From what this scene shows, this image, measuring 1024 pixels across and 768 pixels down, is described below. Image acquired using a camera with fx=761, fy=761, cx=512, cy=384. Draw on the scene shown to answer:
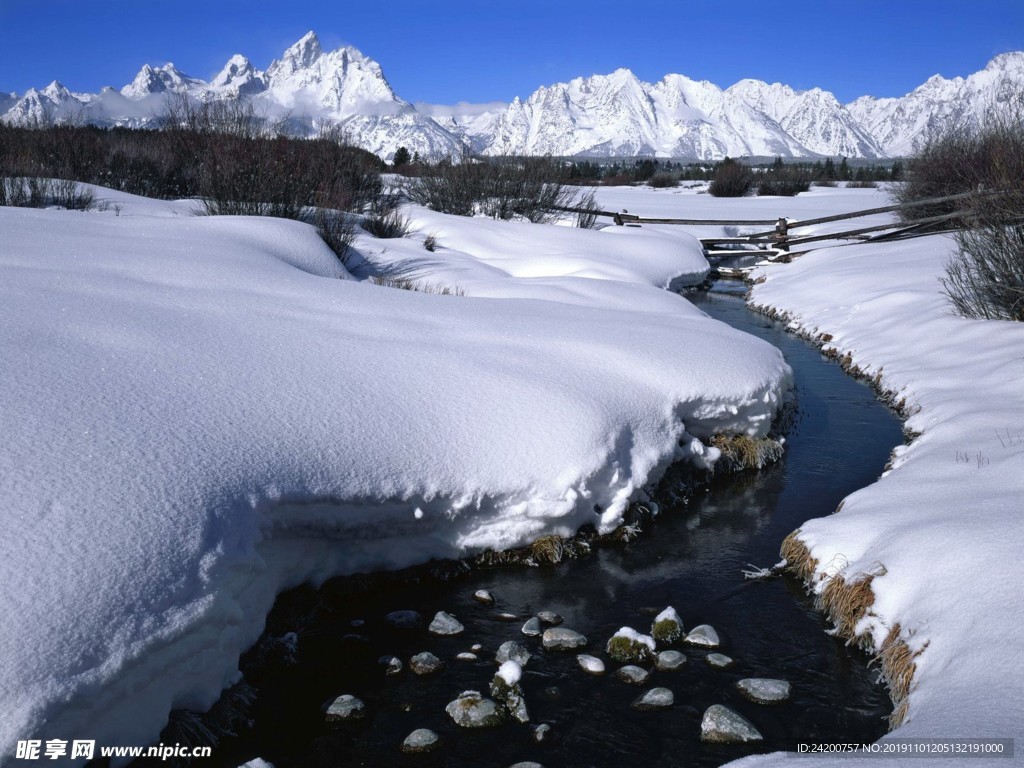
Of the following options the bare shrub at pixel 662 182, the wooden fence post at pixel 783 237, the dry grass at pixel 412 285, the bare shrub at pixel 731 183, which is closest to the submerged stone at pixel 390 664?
the dry grass at pixel 412 285

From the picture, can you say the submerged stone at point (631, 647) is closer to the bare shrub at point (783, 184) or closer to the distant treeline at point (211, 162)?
the distant treeline at point (211, 162)

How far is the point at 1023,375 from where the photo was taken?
713 cm

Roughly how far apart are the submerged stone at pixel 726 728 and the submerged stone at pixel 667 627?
2.32 feet

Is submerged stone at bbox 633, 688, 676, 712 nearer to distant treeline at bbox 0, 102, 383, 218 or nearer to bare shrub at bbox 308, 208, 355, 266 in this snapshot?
bare shrub at bbox 308, 208, 355, 266

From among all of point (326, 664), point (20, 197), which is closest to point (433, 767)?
point (326, 664)

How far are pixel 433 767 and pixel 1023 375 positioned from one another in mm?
6622

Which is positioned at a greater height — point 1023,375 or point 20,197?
point 20,197

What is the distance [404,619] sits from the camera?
14.9 feet

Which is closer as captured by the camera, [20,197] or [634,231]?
[20,197]

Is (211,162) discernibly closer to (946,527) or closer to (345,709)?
(345,709)

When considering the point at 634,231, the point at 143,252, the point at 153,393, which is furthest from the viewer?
the point at 634,231

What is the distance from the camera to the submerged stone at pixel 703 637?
4297 millimetres

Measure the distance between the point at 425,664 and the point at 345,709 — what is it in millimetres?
512

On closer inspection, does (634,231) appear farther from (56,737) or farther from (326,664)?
(56,737)
